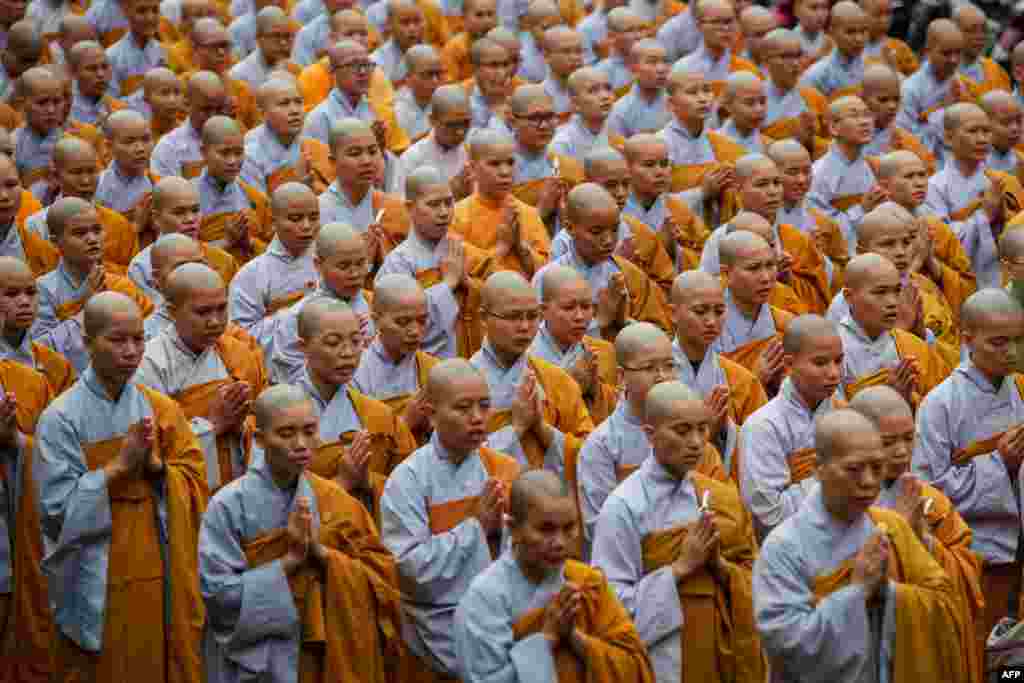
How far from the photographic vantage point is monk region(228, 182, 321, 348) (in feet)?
37.1

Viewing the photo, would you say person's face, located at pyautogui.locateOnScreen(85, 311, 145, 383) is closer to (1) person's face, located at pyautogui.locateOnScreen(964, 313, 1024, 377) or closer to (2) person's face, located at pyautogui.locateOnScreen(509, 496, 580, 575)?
(2) person's face, located at pyautogui.locateOnScreen(509, 496, 580, 575)

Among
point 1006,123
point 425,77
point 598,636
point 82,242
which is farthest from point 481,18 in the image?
point 598,636

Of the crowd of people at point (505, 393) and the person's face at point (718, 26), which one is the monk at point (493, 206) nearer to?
the crowd of people at point (505, 393)

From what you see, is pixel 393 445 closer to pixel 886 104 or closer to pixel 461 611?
pixel 461 611

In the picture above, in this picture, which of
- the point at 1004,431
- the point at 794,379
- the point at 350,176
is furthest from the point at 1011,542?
the point at 350,176

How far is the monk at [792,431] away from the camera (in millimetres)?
9023

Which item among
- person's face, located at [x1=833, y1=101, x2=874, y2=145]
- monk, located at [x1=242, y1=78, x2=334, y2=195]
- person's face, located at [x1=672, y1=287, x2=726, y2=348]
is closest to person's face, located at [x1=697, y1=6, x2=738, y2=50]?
person's face, located at [x1=833, y1=101, x2=874, y2=145]

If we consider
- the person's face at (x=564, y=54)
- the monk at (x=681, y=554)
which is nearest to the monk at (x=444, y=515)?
the monk at (x=681, y=554)

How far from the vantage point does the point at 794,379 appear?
9.23 m

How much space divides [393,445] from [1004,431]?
2.81 meters

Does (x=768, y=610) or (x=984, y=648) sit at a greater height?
(x=768, y=610)

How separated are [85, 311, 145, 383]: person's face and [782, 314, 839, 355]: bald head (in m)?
2.92

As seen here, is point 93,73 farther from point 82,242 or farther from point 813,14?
point 813,14

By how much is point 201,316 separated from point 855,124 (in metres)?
5.43
